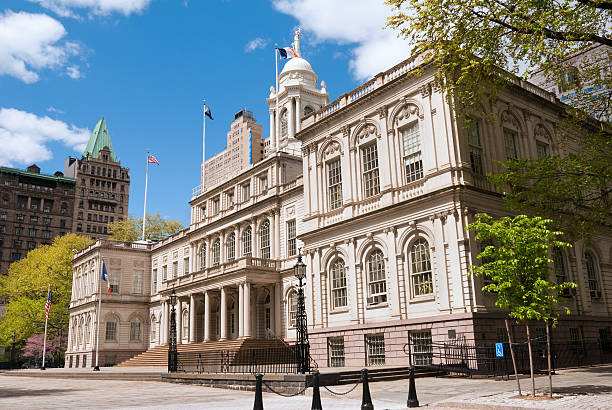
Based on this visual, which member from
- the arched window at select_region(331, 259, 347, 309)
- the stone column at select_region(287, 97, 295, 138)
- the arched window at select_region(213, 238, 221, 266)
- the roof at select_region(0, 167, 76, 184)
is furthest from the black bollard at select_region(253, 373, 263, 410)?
the roof at select_region(0, 167, 76, 184)

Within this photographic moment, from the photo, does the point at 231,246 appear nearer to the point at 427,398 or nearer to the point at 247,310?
the point at 247,310

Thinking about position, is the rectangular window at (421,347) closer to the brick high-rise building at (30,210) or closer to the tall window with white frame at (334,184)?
the tall window with white frame at (334,184)

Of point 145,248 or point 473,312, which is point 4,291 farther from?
point 473,312

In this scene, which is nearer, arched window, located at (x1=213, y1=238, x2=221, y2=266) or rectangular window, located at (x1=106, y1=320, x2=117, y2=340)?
arched window, located at (x1=213, y1=238, x2=221, y2=266)

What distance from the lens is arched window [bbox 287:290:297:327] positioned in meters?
36.5

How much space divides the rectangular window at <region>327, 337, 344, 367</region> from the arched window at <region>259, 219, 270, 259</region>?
40.0 ft

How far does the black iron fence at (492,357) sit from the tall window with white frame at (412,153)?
322 inches

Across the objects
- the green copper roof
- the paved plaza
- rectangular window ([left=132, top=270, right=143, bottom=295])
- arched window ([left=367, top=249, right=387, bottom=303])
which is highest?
the green copper roof

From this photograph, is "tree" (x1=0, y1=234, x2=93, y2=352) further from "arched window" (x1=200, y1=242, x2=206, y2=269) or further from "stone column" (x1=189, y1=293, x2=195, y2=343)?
"stone column" (x1=189, y1=293, x2=195, y2=343)

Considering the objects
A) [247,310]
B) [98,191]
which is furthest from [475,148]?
[98,191]

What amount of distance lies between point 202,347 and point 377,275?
58.0 ft

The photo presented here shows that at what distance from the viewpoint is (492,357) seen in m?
21.8

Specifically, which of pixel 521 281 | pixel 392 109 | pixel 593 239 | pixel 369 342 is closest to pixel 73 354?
pixel 369 342

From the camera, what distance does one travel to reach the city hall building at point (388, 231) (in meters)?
24.1
